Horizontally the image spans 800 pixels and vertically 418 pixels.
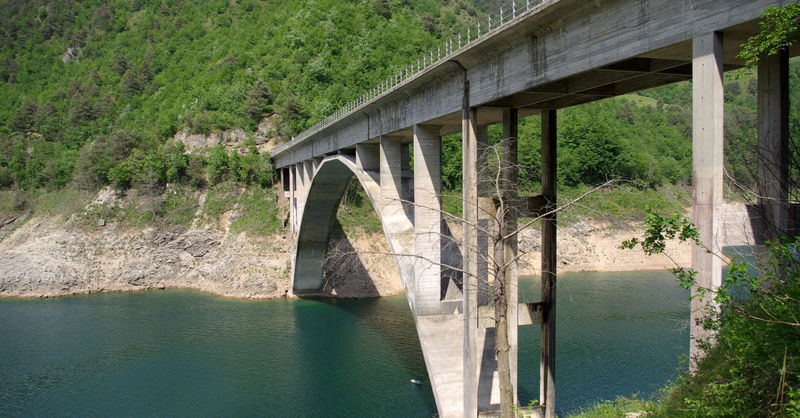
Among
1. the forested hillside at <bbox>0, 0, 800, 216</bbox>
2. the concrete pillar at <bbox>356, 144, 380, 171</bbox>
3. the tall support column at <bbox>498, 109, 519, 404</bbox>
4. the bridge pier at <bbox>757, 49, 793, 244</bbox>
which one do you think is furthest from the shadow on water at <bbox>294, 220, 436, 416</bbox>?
the forested hillside at <bbox>0, 0, 800, 216</bbox>

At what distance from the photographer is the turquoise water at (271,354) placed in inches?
800

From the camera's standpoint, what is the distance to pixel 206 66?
65.6m

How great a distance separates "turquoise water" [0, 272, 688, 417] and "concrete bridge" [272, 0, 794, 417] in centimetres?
511

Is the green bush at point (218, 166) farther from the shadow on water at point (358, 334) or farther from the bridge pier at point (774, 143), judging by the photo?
the bridge pier at point (774, 143)

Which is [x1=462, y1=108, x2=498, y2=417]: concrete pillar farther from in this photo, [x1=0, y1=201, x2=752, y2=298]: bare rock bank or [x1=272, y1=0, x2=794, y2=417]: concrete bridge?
[x1=0, y1=201, x2=752, y2=298]: bare rock bank

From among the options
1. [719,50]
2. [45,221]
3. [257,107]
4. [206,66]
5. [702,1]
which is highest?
[206,66]

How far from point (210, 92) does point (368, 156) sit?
1490 inches

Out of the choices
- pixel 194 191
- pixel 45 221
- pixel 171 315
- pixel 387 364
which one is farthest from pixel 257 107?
pixel 387 364

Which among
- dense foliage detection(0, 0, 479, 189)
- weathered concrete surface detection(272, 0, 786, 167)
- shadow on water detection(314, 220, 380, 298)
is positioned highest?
dense foliage detection(0, 0, 479, 189)

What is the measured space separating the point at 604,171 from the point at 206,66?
45890mm

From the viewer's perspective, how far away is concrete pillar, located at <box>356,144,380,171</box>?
74.5ft

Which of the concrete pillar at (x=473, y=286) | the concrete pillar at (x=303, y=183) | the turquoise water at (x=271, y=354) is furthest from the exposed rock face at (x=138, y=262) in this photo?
the concrete pillar at (x=473, y=286)

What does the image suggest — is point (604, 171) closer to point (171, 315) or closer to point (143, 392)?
point (171, 315)

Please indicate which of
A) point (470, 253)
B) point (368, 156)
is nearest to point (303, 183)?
point (368, 156)
